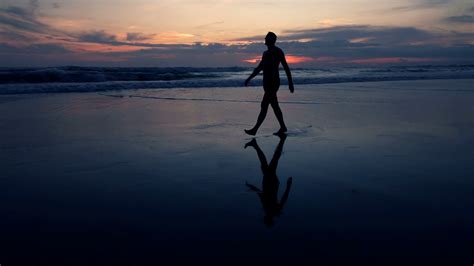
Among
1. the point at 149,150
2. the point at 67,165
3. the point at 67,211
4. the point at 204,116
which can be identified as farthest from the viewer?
the point at 204,116

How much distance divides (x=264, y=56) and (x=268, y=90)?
0.66 meters

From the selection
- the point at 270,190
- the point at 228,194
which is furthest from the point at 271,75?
the point at 228,194

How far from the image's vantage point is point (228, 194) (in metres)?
4.10

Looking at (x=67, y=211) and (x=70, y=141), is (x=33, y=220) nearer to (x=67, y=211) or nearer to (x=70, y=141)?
(x=67, y=211)

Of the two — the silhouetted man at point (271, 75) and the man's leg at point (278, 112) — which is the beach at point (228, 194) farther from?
the silhouetted man at point (271, 75)

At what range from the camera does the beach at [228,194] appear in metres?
2.88

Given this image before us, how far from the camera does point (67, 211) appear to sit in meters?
3.58

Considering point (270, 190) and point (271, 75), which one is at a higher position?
point (271, 75)

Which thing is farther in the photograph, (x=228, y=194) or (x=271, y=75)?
(x=271, y=75)

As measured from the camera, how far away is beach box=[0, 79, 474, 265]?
9.43ft

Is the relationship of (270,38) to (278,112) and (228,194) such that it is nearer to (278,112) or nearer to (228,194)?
(278,112)

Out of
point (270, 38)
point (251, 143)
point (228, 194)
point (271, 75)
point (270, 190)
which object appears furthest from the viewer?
point (271, 75)

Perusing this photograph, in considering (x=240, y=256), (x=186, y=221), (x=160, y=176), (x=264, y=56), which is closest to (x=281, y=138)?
(x=264, y=56)

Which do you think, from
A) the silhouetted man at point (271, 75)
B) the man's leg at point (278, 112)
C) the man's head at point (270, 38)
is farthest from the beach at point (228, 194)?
the man's head at point (270, 38)
